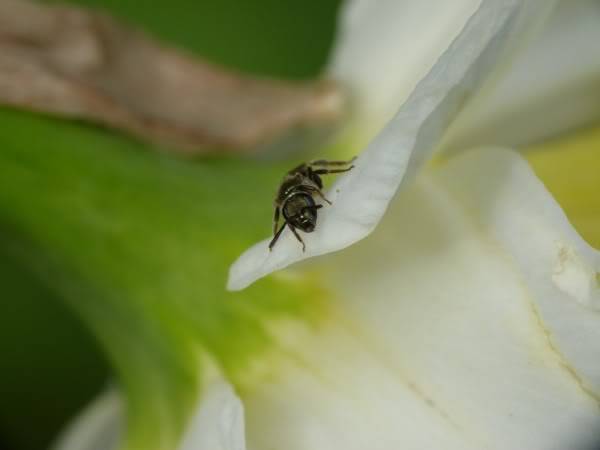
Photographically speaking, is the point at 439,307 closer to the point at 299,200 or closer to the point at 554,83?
the point at 299,200

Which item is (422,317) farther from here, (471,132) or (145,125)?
(145,125)

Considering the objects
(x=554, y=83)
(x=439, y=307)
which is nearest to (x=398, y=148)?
(x=439, y=307)

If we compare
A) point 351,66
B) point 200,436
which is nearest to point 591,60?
point 351,66

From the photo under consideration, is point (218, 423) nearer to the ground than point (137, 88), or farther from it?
nearer to the ground

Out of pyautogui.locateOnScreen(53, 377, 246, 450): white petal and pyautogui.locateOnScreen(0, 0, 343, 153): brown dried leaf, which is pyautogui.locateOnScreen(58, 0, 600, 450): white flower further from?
pyautogui.locateOnScreen(0, 0, 343, 153): brown dried leaf

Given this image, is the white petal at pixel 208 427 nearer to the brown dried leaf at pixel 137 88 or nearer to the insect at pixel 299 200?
the insect at pixel 299 200

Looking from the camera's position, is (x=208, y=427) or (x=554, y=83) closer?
(x=208, y=427)
